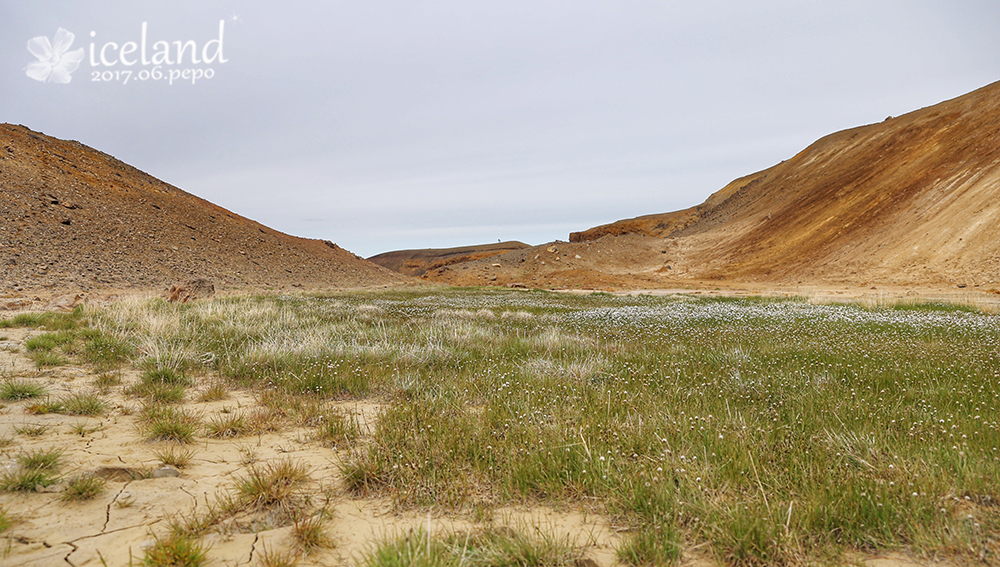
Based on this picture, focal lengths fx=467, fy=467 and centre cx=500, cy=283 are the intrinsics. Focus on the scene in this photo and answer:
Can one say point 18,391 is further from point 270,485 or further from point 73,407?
point 270,485

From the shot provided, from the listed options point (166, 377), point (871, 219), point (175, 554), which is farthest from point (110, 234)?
point (871, 219)

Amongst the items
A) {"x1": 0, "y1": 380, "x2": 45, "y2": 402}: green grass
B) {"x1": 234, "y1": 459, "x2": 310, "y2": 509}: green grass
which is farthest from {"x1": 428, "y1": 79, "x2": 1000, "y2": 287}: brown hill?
{"x1": 0, "y1": 380, "x2": 45, "y2": 402}: green grass

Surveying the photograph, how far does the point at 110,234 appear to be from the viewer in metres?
35.2

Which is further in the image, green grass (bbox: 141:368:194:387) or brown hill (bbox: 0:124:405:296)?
brown hill (bbox: 0:124:405:296)

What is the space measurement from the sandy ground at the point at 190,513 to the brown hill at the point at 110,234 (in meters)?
26.3

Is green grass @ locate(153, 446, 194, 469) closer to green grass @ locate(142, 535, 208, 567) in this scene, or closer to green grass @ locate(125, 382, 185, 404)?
green grass @ locate(142, 535, 208, 567)

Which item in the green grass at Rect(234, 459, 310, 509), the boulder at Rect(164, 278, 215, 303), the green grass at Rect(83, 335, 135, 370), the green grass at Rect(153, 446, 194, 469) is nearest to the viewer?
the green grass at Rect(234, 459, 310, 509)

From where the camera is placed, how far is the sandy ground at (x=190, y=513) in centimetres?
246

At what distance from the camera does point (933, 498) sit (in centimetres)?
271

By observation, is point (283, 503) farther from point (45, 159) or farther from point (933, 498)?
point (45, 159)

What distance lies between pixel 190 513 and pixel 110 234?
4271cm

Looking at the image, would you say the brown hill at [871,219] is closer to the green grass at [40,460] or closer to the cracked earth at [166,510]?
the cracked earth at [166,510]

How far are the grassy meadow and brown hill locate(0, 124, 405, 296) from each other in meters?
25.2

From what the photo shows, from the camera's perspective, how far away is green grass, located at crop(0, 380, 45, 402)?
5274 millimetres
